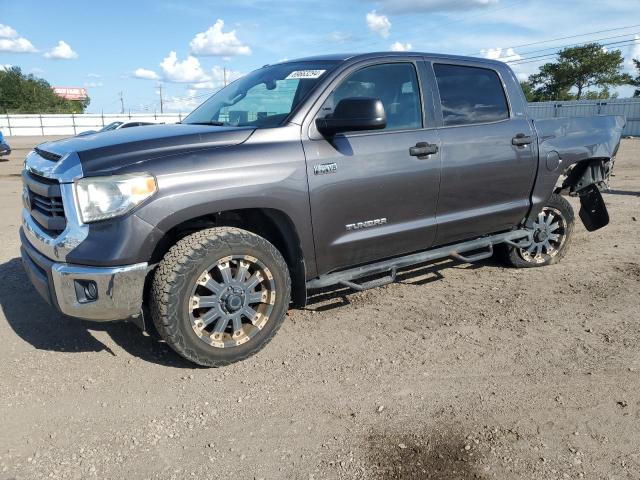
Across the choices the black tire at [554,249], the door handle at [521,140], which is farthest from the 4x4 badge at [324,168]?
the black tire at [554,249]

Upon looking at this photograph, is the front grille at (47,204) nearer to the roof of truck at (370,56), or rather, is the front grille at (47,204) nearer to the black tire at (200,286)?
the black tire at (200,286)

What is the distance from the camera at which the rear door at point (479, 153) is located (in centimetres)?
434

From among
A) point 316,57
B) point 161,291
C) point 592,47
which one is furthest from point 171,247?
point 592,47

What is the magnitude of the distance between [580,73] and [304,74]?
6009 cm

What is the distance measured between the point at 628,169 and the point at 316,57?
1356 cm

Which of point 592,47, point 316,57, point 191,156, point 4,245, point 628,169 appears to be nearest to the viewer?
point 191,156

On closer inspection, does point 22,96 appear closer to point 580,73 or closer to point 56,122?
point 56,122

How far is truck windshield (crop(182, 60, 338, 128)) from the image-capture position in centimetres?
383

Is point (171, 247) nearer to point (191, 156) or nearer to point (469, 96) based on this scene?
point (191, 156)

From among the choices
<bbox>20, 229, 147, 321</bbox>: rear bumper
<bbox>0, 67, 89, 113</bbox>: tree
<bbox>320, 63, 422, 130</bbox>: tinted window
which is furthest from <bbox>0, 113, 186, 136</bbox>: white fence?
<bbox>20, 229, 147, 321</bbox>: rear bumper

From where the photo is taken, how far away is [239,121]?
4.04 metres

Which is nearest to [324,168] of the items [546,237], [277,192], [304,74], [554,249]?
[277,192]

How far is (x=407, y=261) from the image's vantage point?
14.1ft

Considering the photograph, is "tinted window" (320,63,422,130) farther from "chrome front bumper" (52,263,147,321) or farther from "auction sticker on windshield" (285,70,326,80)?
"chrome front bumper" (52,263,147,321)
